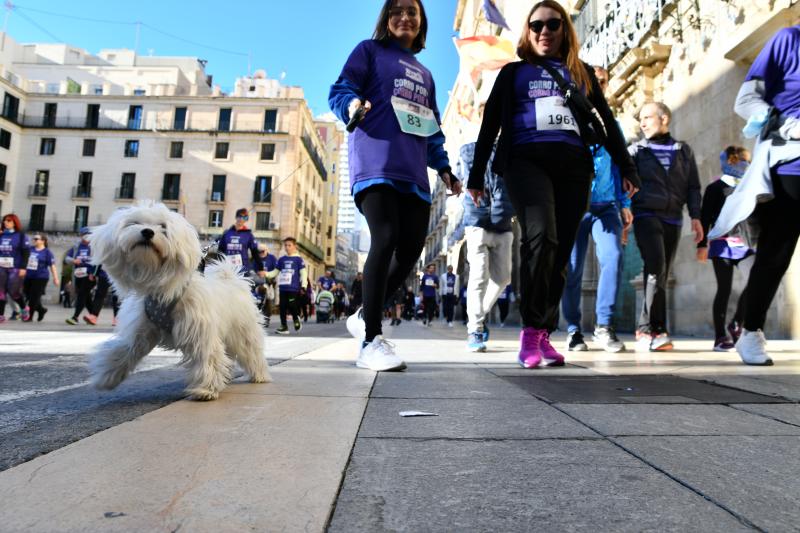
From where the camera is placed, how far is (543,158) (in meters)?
3.23

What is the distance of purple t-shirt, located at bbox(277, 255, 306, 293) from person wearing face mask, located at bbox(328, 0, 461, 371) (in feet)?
23.1

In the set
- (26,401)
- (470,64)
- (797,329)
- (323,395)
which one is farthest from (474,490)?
(470,64)

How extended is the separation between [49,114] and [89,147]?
13.6ft

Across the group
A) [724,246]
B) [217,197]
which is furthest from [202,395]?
[217,197]

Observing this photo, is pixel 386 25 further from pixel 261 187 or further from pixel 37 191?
pixel 37 191

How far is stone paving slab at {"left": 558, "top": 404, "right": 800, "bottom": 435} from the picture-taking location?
1.40 m

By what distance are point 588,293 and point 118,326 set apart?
10405 millimetres

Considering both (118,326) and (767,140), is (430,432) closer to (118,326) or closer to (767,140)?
(118,326)

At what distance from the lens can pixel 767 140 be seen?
323cm

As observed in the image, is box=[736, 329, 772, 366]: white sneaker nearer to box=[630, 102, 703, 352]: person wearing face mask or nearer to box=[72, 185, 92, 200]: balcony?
box=[630, 102, 703, 352]: person wearing face mask

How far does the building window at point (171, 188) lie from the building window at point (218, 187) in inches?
96.1

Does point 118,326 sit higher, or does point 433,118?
point 433,118

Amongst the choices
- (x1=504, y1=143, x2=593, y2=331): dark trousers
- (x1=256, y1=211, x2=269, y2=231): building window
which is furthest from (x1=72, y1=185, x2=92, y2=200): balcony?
(x1=504, y1=143, x2=593, y2=331): dark trousers

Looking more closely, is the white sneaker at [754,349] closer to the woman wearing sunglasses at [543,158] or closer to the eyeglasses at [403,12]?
the woman wearing sunglasses at [543,158]
